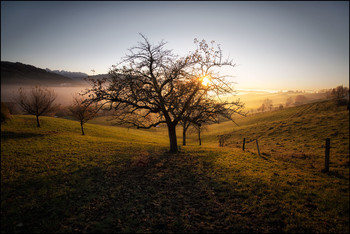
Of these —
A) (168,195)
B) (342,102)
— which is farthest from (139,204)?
(342,102)

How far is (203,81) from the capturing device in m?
13.4

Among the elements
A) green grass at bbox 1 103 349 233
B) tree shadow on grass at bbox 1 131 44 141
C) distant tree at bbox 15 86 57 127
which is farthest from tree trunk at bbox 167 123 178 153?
distant tree at bbox 15 86 57 127

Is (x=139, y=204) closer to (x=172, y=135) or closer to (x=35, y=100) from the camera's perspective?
(x=172, y=135)

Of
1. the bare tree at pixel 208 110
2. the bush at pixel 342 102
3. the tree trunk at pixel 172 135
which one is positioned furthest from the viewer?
the bush at pixel 342 102

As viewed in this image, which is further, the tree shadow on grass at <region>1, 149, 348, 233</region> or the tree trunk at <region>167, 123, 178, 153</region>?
the tree trunk at <region>167, 123, 178, 153</region>

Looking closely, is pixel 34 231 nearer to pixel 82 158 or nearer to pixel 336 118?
pixel 82 158

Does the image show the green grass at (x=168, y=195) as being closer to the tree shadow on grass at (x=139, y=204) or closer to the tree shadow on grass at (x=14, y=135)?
the tree shadow on grass at (x=139, y=204)

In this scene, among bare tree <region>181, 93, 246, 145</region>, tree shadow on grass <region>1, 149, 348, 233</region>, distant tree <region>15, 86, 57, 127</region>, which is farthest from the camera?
distant tree <region>15, 86, 57, 127</region>

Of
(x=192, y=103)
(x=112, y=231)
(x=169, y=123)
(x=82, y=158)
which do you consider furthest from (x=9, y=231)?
(x=192, y=103)

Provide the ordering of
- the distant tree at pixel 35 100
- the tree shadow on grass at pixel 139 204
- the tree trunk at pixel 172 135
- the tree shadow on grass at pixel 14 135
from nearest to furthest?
the tree shadow on grass at pixel 139 204 → the tree trunk at pixel 172 135 → the tree shadow on grass at pixel 14 135 → the distant tree at pixel 35 100

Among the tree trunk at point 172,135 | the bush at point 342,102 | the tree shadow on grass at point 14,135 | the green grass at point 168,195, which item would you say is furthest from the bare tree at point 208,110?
the bush at point 342,102

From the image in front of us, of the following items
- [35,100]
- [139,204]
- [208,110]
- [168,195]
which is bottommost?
[168,195]

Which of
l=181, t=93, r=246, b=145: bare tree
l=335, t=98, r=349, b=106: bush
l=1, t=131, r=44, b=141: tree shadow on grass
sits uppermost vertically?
l=335, t=98, r=349, b=106: bush

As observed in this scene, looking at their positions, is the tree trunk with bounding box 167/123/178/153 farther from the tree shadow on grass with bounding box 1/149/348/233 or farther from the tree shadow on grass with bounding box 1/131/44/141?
the tree shadow on grass with bounding box 1/131/44/141
